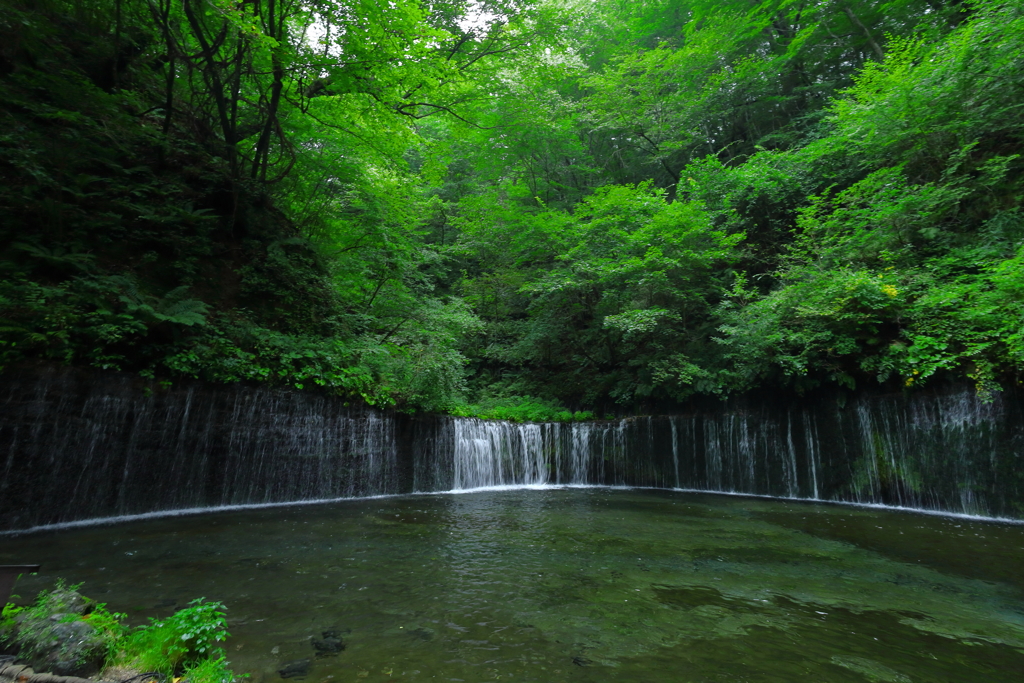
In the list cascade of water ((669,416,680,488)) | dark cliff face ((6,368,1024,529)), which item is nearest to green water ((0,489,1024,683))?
dark cliff face ((6,368,1024,529))

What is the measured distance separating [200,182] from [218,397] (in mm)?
5788

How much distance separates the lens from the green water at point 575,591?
312cm

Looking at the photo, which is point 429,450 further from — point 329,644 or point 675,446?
point 329,644

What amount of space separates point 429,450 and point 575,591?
6.95 meters

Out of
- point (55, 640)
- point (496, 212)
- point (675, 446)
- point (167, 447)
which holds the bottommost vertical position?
point (55, 640)

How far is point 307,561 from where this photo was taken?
5082 mm

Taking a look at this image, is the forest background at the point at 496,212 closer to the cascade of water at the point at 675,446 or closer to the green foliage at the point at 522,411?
the green foliage at the point at 522,411

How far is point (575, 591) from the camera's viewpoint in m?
4.41

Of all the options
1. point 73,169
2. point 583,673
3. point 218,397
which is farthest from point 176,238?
point 583,673

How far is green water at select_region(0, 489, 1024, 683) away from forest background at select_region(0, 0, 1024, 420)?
3122mm

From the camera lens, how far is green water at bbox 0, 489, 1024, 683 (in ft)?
10.2

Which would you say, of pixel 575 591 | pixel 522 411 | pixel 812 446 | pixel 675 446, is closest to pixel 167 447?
pixel 575 591

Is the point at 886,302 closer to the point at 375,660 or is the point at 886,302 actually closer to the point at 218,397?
the point at 375,660

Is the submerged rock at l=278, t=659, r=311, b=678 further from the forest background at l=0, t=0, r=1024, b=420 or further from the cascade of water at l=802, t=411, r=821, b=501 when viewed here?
the cascade of water at l=802, t=411, r=821, b=501
